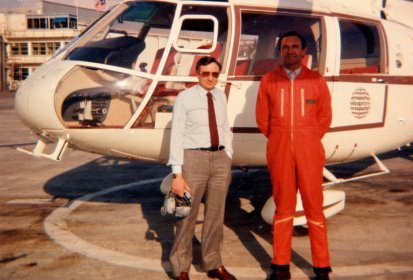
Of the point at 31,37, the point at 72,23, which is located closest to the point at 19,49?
the point at 31,37

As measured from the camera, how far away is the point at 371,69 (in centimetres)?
703

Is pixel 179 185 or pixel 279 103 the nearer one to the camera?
→ pixel 179 185

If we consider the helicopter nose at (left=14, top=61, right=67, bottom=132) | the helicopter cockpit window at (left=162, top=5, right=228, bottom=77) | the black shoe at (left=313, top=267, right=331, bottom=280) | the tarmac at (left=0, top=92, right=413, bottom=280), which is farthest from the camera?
the helicopter cockpit window at (left=162, top=5, right=228, bottom=77)

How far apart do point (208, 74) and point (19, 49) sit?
74.5 metres

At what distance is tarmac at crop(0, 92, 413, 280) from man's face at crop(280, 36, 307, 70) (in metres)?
1.96

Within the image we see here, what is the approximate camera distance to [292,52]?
189 inches

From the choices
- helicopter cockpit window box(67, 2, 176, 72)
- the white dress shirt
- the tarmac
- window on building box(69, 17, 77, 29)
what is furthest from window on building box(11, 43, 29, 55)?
the white dress shirt

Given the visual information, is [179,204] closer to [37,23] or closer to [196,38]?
[196,38]

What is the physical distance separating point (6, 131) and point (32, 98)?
14.6 meters

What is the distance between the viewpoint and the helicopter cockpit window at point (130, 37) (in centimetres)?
594

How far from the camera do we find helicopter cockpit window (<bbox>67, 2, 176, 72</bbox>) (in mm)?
5938

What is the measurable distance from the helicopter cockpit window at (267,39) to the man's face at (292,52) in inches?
53.5

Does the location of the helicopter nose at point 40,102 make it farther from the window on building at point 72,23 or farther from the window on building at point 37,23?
the window on building at point 37,23

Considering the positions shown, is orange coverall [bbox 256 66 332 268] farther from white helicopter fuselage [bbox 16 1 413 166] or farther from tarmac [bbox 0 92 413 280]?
white helicopter fuselage [bbox 16 1 413 166]
